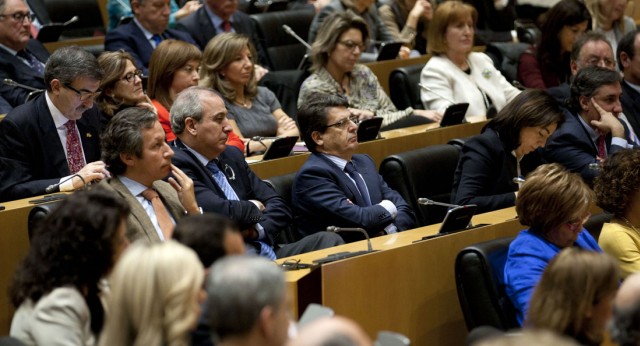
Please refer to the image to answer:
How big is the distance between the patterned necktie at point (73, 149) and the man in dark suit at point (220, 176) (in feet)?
1.24

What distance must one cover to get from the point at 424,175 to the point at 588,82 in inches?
32.6

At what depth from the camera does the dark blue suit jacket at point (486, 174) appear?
4203 millimetres

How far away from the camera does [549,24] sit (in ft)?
20.0

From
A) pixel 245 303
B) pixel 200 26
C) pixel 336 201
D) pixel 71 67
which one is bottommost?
pixel 200 26

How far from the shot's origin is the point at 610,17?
651cm

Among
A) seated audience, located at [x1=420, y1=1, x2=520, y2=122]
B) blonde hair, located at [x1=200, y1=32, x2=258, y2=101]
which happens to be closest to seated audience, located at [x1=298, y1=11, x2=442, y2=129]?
seated audience, located at [x1=420, y1=1, x2=520, y2=122]

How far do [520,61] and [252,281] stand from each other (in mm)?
4421

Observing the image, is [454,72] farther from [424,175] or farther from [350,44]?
[424,175]

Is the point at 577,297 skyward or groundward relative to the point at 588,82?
skyward

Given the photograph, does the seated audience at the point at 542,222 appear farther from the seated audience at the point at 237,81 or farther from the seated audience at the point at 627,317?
the seated audience at the point at 237,81

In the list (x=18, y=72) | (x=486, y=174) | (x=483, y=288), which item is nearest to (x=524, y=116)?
(x=486, y=174)

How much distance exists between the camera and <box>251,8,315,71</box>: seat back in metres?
6.47

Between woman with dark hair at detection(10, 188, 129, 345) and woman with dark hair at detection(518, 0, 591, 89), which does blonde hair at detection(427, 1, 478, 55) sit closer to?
woman with dark hair at detection(518, 0, 591, 89)

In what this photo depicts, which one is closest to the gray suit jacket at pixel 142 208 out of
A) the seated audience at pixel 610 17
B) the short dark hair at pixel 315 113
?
the short dark hair at pixel 315 113
